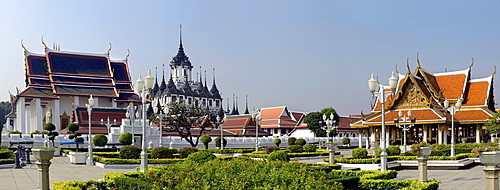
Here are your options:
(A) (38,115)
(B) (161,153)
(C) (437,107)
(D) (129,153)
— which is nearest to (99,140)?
(D) (129,153)

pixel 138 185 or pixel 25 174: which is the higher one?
pixel 138 185

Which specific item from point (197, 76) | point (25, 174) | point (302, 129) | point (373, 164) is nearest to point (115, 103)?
point (302, 129)

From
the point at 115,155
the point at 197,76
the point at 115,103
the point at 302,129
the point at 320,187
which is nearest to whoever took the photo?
the point at 320,187

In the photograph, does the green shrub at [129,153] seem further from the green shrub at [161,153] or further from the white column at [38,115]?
the white column at [38,115]

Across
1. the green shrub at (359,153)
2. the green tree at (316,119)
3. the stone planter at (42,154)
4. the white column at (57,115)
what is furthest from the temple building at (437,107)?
the white column at (57,115)

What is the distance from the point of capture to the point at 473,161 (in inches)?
896

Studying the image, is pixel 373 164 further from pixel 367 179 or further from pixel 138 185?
pixel 138 185

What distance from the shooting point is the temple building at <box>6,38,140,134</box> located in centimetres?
5462

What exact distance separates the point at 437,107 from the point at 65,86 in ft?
142

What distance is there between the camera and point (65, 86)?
56625 mm

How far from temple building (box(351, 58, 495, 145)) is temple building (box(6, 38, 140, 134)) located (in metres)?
29.3

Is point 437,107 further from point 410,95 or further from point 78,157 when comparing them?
point 78,157

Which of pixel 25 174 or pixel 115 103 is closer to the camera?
pixel 25 174

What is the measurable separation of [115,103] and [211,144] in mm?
21569
